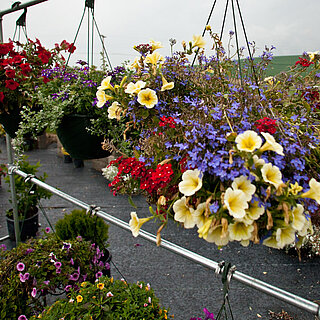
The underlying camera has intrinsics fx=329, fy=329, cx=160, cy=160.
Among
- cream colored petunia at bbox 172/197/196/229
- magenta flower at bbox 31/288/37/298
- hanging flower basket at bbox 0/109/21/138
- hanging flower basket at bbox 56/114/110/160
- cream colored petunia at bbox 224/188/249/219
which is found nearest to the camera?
cream colored petunia at bbox 224/188/249/219

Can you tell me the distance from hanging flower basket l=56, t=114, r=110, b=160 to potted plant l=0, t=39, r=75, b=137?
401 mm

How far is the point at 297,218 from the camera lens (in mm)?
718

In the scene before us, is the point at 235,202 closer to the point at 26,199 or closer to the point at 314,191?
the point at 314,191

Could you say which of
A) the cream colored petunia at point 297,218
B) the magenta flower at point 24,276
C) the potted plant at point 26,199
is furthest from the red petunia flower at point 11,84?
the cream colored petunia at point 297,218

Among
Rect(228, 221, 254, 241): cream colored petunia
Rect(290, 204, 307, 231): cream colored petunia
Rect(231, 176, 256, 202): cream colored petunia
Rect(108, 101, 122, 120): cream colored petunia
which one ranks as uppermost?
Rect(108, 101, 122, 120): cream colored petunia

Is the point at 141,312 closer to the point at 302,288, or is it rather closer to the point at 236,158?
the point at 236,158

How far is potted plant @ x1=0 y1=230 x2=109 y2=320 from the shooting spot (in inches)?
65.3

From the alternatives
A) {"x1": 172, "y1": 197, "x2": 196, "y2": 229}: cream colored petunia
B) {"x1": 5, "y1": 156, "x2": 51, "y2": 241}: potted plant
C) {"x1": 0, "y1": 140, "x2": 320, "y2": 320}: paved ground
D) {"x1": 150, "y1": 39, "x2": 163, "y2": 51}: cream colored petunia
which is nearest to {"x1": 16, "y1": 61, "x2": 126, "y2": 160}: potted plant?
{"x1": 150, "y1": 39, "x2": 163, "y2": 51}: cream colored petunia

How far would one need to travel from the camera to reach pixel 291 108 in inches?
42.8

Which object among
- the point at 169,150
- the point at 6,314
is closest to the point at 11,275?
the point at 6,314

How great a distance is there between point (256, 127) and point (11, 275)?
58.2 inches

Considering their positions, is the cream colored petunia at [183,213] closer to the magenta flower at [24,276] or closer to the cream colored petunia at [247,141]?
the cream colored petunia at [247,141]

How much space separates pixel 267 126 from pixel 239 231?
27 cm

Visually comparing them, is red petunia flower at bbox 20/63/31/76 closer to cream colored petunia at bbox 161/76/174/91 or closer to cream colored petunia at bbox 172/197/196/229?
cream colored petunia at bbox 161/76/174/91
